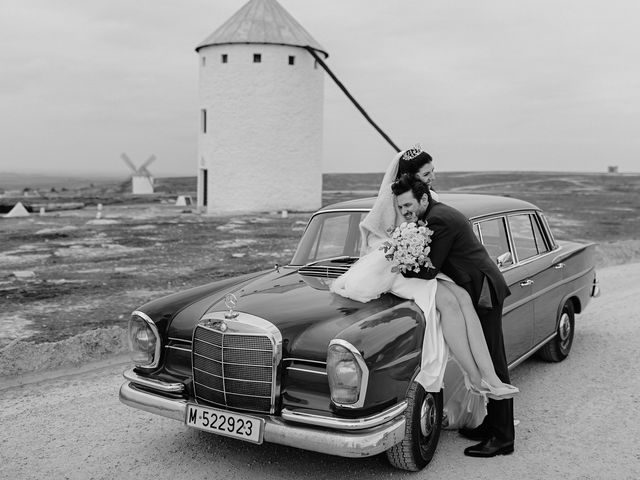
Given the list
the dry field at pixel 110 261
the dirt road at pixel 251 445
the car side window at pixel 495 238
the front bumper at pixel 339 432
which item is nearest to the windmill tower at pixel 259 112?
the dry field at pixel 110 261

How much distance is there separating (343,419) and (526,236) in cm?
336

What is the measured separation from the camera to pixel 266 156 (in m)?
29.5

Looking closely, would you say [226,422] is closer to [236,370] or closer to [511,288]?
[236,370]

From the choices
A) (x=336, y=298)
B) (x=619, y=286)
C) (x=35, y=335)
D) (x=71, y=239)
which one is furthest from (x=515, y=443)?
(x=71, y=239)

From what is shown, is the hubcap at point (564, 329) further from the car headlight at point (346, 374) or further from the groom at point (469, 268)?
the car headlight at point (346, 374)

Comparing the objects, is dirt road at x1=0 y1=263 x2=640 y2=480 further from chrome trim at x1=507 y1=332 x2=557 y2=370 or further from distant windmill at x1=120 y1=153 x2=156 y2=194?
distant windmill at x1=120 y1=153 x2=156 y2=194

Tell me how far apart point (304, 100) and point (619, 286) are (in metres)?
21.8

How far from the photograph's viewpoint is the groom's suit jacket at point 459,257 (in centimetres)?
410

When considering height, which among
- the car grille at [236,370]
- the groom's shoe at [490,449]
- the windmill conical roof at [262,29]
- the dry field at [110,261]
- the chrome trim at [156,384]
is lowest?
the dry field at [110,261]

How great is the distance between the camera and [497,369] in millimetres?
4332

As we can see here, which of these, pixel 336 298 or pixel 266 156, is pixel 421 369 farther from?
pixel 266 156

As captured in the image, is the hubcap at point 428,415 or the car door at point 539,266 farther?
the car door at point 539,266

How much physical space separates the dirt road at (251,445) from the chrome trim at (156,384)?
474 mm

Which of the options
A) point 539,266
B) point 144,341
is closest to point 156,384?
point 144,341
